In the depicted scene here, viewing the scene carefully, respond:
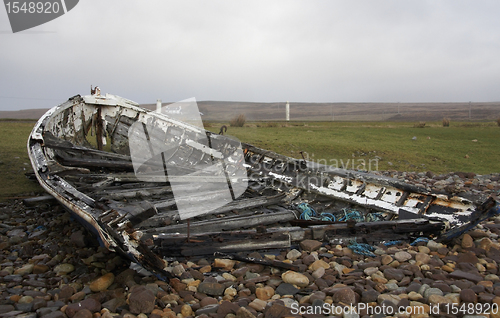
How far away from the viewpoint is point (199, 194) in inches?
211

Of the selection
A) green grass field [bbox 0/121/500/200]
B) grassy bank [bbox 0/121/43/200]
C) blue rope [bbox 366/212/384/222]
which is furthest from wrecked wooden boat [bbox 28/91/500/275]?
green grass field [bbox 0/121/500/200]

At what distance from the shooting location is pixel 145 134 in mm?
8711

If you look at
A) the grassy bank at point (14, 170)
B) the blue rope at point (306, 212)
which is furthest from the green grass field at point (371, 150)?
the blue rope at point (306, 212)

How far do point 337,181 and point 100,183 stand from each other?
157 inches

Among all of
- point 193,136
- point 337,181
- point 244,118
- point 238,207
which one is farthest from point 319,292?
point 244,118

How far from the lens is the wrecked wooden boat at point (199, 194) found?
3.63 metres

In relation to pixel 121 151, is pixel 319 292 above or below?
below

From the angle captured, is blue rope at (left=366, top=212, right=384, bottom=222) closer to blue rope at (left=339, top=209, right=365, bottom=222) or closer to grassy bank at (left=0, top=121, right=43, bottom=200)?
blue rope at (left=339, top=209, right=365, bottom=222)

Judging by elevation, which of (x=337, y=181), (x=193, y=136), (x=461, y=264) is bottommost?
(x=461, y=264)

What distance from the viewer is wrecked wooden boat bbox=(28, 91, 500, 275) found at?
11.9 feet

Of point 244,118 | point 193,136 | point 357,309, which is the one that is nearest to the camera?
point 357,309

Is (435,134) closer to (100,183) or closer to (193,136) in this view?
(193,136)

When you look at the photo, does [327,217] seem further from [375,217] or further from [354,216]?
[375,217]
